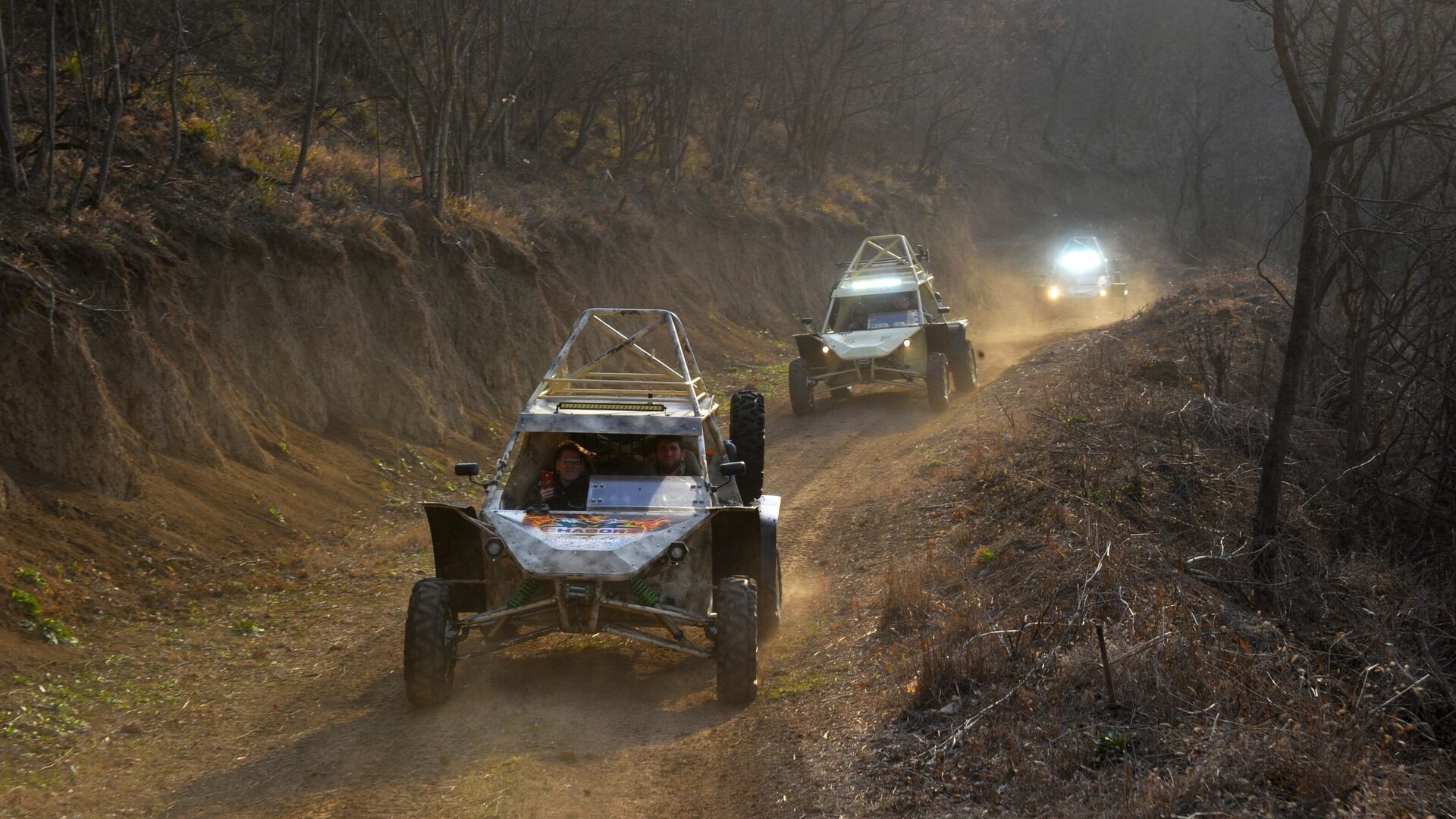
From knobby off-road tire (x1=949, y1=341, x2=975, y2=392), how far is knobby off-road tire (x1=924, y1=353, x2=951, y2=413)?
1030 millimetres

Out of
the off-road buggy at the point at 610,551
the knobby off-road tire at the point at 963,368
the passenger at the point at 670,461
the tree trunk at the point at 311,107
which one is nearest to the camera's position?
the off-road buggy at the point at 610,551

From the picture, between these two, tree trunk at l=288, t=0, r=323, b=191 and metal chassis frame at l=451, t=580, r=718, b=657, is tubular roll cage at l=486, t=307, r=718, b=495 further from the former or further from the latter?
tree trunk at l=288, t=0, r=323, b=191

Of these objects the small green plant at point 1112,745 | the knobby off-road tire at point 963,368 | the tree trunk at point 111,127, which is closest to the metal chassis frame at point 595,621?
the small green plant at point 1112,745

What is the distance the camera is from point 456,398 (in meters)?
15.4

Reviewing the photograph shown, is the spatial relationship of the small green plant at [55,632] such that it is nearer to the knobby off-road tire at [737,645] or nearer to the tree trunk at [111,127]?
the knobby off-road tire at [737,645]

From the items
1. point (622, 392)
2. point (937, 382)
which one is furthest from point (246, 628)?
point (937, 382)

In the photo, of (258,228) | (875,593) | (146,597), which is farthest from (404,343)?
(875,593)

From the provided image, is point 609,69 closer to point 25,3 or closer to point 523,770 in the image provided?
point 25,3

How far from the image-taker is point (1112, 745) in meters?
5.11

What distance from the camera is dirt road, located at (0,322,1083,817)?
A: 217 inches

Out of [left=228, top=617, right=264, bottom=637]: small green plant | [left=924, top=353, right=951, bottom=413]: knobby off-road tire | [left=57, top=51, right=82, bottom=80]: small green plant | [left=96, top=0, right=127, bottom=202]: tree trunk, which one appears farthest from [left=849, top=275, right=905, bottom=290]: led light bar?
[left=228, top=617, right=264, bottom=637]: small green plant

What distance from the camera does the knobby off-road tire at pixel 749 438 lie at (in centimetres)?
1075

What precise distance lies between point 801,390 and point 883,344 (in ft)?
4.40

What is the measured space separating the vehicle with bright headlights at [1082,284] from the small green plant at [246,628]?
27.3m
